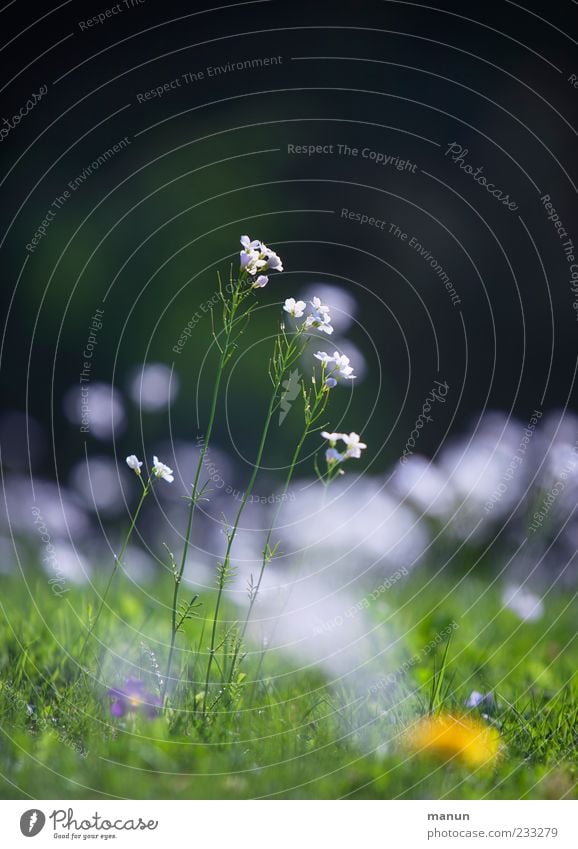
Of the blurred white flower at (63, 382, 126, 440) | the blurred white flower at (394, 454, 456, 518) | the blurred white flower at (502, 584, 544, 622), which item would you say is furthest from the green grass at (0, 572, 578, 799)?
the blurred white flower at (63, 382, 126, 440)

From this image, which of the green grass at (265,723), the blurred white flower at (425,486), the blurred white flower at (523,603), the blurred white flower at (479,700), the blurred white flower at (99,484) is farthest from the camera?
the blurred white flower at (99,484)

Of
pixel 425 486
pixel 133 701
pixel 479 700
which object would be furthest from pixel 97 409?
pixel 479 700

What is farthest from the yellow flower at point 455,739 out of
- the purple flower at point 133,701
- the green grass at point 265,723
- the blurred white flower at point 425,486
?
the blurred white flower at point 425,486

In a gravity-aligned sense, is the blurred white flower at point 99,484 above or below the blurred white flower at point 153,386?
below

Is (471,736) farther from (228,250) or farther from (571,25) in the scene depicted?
(571,25)

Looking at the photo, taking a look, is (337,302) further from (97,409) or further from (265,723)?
(265,723)

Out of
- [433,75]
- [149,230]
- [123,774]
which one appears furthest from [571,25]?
[123,774]
